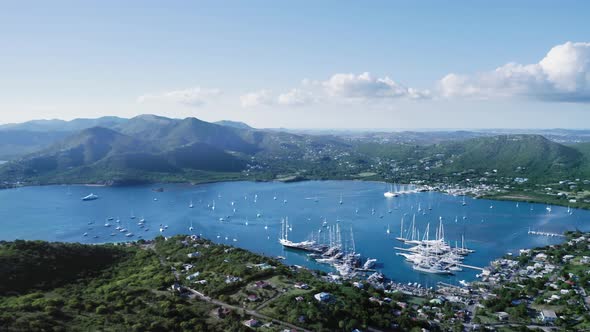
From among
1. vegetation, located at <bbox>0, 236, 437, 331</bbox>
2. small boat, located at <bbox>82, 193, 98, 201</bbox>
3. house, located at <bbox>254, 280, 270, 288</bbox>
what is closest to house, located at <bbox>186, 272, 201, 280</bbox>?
vegetation, located at <bbox>0, 236, 437, 331</bbox>

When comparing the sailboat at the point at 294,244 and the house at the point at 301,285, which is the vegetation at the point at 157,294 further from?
the sailboat at the point at 294,244

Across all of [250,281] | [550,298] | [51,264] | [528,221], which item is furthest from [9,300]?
[528,221]

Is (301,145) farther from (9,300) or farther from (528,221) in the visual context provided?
(9,300)

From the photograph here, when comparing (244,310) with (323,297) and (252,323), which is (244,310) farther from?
(323,297)

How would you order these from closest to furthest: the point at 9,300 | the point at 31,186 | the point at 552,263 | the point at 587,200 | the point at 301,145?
the point at 9,300
the point at 552,263
the point at 587,200
the point at 31,186
the point at 301,145

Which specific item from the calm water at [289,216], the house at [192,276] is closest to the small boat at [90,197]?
the calm water at [289,216]

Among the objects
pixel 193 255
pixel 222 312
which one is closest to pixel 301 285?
pixel 222 312

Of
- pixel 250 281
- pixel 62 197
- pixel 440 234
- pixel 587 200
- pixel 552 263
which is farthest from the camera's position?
pixel 62 197
